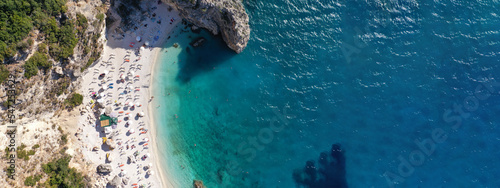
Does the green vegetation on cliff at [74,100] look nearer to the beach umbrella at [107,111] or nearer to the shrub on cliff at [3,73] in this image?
A: the beach umbrella at [107,111]

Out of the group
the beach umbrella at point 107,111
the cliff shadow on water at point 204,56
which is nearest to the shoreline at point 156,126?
the cliff shadow on water at point 204,56

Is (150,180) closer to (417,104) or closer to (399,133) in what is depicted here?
(399,133)

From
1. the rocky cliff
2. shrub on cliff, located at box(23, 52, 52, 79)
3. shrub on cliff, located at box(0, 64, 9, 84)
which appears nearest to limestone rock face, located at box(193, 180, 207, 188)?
the rocky cliff

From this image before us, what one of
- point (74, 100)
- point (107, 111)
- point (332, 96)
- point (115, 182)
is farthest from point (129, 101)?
point (332, 96)

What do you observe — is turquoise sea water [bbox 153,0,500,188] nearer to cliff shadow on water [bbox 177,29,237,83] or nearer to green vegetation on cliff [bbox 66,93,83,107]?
cliff shadow on water [bbox 177,29,237,83]

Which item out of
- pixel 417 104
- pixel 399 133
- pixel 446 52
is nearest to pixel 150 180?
pixel 399 133

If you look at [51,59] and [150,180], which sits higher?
[51,59]
